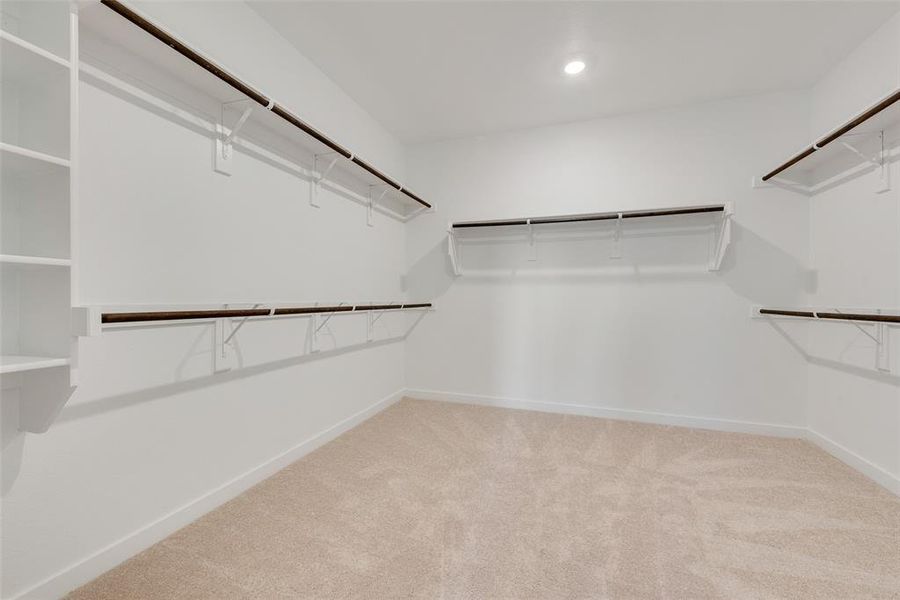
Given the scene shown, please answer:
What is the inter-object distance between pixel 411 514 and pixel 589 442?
136 centimetres

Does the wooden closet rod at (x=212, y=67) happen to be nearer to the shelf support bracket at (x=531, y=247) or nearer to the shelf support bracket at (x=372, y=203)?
the shelf support bracket at (x=372, y=203)

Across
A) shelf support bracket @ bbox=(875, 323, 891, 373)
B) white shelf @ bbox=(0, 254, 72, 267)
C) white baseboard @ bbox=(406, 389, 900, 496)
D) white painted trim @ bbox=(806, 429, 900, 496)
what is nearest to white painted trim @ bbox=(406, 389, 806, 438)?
white baseboard @ bbox=(406, 389, 900, 496)

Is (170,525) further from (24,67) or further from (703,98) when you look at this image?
(703,98)

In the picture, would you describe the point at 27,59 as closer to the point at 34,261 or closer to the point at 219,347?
the point at 34,261

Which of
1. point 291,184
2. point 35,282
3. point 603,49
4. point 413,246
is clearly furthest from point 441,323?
point 35,282

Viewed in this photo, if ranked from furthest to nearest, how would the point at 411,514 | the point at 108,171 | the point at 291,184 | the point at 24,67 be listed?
1. the point at 291,184
2. the point at 411,514
3. the point at 108,171
4. the point at 24,67

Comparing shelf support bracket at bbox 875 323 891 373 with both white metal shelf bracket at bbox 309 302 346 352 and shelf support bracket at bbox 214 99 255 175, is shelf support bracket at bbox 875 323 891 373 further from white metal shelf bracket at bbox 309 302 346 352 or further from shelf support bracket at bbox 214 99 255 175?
shelf support bracket at bbox 214 99 255 175

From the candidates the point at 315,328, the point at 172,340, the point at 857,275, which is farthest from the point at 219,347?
the point at 857,275

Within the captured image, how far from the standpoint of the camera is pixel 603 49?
2.14 m

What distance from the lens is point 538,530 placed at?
153cm

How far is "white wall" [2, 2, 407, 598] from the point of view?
3.93ft

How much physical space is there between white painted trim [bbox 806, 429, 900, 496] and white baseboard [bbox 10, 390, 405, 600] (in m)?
3.00

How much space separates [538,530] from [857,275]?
2.31 meters

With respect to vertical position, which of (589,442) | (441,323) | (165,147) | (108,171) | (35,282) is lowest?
(589,442)
